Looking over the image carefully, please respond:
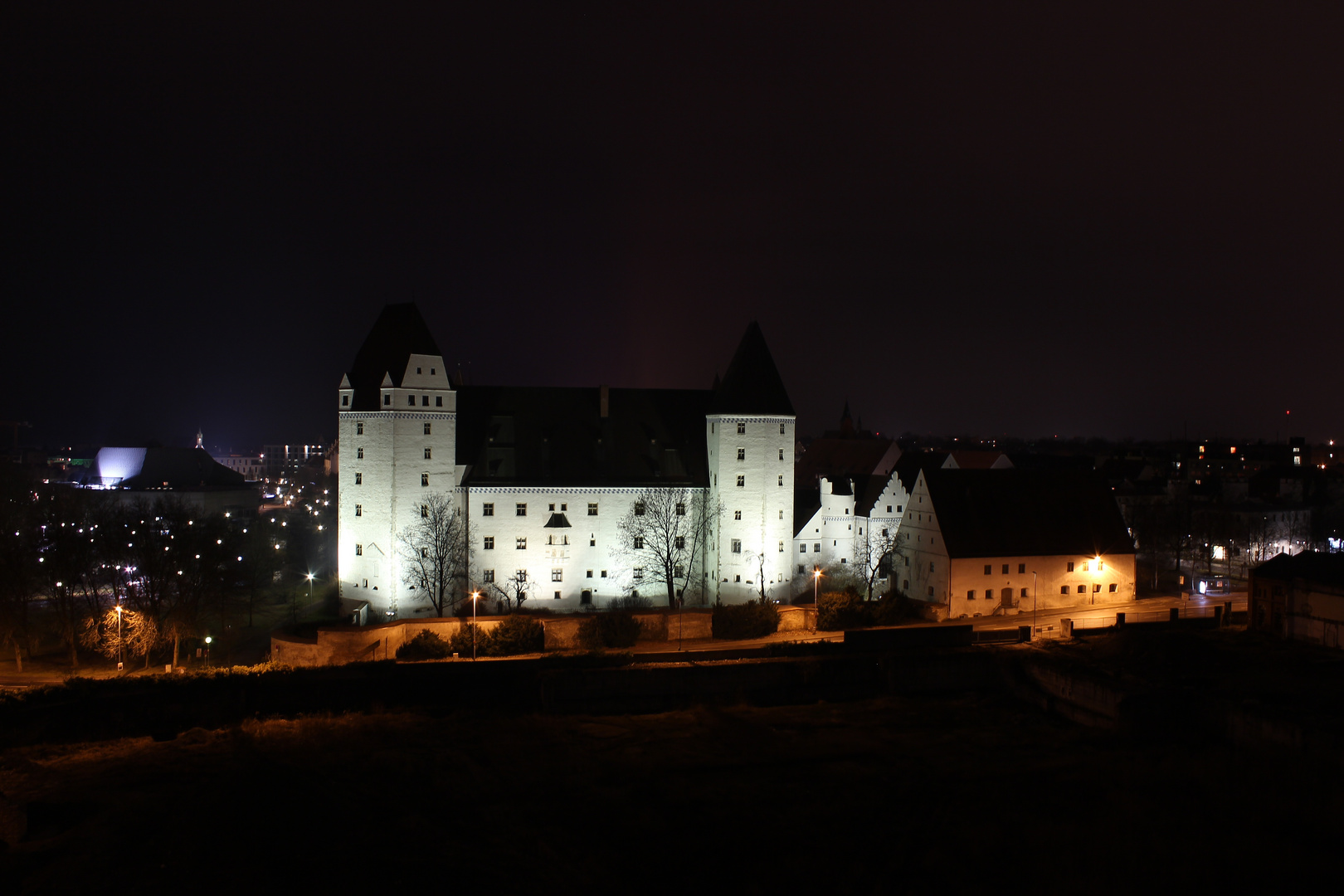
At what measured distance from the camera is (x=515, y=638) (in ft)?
143

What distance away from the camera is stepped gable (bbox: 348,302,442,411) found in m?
48.7

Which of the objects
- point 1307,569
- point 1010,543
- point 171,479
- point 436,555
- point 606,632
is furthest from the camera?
point 171,479

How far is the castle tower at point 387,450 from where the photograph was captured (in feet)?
159

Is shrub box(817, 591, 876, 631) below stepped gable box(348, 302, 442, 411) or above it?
below

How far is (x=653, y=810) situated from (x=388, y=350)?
97.1 feet

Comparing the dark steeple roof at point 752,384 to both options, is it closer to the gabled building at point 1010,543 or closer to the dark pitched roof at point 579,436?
the dark pitched roof at point 579,436

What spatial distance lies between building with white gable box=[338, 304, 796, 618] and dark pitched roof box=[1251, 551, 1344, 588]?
23052 millimetres

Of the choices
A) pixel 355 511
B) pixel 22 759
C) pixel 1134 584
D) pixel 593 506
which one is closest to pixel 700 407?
pixel 593 506

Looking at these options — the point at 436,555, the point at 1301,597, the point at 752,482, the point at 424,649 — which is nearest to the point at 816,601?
the point at 752,482

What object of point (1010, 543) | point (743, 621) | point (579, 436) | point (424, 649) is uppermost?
point (579, 436)

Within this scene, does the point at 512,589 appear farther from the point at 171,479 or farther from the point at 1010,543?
the point at 171,479

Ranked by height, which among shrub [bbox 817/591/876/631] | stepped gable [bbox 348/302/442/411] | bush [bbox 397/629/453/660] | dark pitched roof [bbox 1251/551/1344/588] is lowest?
bush [bbox 397/629/453/660]

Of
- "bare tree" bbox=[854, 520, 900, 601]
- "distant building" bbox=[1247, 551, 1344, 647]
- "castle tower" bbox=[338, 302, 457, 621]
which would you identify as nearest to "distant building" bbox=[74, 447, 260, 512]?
"castle tower" bbox=[338, 302, 457, 621]

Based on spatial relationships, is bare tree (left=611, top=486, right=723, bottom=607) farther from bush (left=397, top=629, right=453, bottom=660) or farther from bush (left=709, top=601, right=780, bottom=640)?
bush (left=397, top=629, right=453, bottom=660)
